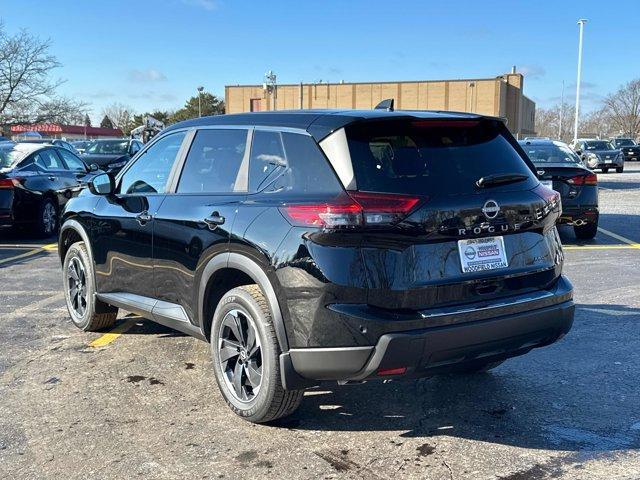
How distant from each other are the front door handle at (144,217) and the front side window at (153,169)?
0.60ft

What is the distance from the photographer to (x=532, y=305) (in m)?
3.72

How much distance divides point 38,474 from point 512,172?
10.0 ft

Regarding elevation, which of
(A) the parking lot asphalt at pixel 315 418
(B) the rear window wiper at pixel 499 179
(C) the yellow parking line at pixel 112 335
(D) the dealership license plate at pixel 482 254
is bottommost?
(A) the parking lot asphalt at pixel 315 418

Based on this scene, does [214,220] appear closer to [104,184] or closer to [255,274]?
[255,274]

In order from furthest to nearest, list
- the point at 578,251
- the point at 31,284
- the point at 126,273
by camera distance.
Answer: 1. the point at 578,251
2. the point at 31,284
3. the point at 126,273

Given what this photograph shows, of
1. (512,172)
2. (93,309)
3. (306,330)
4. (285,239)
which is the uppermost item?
(512,172)

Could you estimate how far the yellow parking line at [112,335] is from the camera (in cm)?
559

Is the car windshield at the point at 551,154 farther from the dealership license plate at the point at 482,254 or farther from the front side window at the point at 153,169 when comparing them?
the dealership license plate at the point at 482,254

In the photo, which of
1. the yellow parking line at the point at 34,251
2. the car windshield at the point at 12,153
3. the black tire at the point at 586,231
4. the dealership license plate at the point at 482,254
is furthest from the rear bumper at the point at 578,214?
the car windshield at the point at 12,153

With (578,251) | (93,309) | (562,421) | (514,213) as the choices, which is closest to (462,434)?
(562,421)

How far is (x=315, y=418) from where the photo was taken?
158 inches

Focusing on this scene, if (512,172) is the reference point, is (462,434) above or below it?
below

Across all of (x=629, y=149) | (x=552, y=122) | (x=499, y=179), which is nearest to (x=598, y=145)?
(x=629, y=149)

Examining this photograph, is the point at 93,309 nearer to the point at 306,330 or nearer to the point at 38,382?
the point at 38,382
